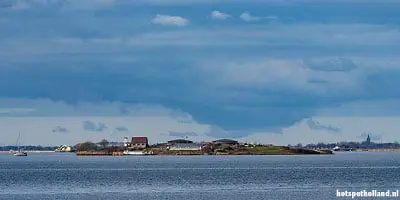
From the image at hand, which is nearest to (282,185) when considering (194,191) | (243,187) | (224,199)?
(243,187)

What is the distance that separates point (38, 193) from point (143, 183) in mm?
21318

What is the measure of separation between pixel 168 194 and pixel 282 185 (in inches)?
741

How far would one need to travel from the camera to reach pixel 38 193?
99250 millimetres

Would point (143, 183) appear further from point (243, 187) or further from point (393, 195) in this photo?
point (393, 195)

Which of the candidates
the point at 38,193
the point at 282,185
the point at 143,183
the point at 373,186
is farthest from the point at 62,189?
the point at 373,186

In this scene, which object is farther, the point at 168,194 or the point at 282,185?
the point at 282,185

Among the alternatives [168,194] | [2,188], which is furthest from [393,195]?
[2,188]

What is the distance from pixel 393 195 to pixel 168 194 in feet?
74.7

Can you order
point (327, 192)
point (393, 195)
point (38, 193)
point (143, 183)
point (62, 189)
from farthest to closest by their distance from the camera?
point (143, 183)
point (62, 189)
point (38, 193)
point (327, 192)
point (393, 195)

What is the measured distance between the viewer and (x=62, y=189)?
105688mm

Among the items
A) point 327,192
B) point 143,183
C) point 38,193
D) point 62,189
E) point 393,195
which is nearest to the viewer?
point 393,195

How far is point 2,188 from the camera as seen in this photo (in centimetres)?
11012

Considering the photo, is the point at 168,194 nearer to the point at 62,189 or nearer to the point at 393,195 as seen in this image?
the point at 62,189

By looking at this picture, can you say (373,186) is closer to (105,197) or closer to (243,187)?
(243,187)
